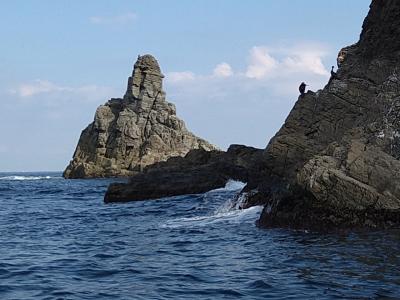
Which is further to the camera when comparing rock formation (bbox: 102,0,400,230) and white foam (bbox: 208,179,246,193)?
white foam (bbox: 208,179,246,193)

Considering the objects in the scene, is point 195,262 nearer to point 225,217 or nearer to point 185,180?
point 225,217

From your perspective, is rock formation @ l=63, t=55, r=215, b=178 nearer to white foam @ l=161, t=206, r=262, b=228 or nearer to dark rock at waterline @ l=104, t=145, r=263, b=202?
dark rock at waterline @ l=104, t=145, r=263, b=202

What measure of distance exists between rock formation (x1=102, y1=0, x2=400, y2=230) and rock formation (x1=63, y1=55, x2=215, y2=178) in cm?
6122

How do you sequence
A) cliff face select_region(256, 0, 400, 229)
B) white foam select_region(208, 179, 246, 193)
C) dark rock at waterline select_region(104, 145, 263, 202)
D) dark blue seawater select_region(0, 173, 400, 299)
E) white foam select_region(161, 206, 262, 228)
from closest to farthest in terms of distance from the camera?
dark blue seawater select_region(0, 173, 400, 299) → cliff face select_region(256, 0, 400, 229) → white foam select_region(161, 206, 262, 228) → white foam select_region(208, 179, 246, 193) → dark rock at waterline select_region(104, 145, 263, 202)

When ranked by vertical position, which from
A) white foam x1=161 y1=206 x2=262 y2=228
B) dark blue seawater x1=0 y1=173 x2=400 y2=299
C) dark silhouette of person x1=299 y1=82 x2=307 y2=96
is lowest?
dark blue seawater x1=0 y1=173 x2=400 y2=299

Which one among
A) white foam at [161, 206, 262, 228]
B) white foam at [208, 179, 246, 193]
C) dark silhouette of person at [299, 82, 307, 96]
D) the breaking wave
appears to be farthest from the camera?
white foam at [208, 179, 246, 193]

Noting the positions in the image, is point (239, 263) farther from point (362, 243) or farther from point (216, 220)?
point (216, 220)

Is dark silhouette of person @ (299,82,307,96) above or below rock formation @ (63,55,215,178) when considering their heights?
below

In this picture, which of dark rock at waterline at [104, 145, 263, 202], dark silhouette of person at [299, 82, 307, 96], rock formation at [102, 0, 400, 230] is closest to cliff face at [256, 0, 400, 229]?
rock formation at [102, 0, 400, 230]

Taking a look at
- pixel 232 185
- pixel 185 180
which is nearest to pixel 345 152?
pixel 232 185

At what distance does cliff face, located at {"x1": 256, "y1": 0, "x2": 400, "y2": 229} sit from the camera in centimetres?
1855

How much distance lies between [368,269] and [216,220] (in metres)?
11.6

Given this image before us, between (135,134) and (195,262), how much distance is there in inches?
3750

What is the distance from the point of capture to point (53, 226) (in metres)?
25.1
